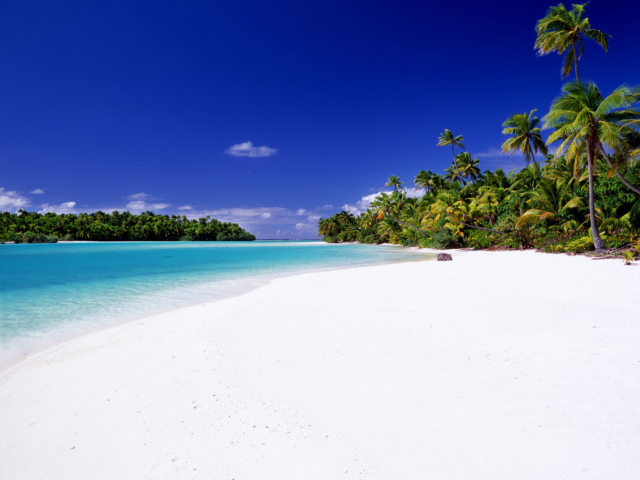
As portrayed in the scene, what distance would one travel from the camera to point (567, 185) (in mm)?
20672

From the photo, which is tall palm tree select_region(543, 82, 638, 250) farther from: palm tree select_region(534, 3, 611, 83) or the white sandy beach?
the white sandy beach

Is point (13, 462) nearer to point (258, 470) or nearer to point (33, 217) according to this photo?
point (258, 470)

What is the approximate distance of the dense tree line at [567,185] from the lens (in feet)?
47.4

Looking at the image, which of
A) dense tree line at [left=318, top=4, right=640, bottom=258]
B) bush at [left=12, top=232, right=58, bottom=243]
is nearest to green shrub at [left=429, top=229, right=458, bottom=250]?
dense tree line at [left=318, top=4, right=640, bottom=258]

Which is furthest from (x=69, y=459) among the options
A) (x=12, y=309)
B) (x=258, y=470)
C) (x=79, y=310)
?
(x=12, y=309)

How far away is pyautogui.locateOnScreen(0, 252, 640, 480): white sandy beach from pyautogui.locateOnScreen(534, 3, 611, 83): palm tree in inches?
836

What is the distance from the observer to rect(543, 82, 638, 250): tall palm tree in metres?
13.7

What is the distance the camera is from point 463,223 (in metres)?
29.8

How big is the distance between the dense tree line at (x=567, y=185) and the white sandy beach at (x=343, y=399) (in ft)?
36.1

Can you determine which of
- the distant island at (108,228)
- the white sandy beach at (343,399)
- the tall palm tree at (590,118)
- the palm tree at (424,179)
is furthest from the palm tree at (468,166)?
the distant island at (108,228)

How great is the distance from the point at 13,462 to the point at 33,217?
11847cm

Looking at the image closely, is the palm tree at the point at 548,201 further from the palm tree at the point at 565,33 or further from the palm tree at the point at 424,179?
the palm tree at the point at 424,179

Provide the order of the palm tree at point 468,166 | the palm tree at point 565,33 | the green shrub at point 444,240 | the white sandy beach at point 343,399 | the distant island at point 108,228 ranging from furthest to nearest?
the distant island at point 108,228 → the palm tree at point 468,166 → the green shrub at point 444,240 → the palm tree at point 565,33 → the white sandy beach at point 343,399

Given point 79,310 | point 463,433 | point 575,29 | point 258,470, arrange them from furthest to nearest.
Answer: point 575,29, point 79,310, point 463,433, point 258,470
